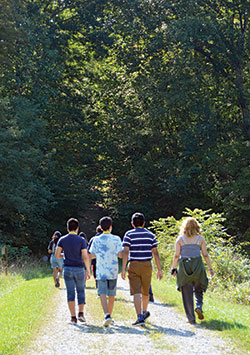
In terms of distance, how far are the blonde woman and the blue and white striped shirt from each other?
0.48 m

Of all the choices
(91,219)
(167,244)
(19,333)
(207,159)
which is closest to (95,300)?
(19,333)

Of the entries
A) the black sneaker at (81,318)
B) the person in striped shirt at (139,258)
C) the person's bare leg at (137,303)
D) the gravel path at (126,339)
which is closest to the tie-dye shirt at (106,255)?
the person in striped shirt at (139,258)

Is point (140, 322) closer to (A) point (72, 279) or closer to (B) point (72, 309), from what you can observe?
(B) point (72, 309)

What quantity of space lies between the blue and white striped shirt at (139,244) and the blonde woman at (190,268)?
48 centimetres

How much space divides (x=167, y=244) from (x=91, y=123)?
17657 mm

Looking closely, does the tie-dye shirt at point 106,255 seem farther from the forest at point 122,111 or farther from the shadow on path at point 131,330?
the forest at point 122,111

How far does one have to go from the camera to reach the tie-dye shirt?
9828mm

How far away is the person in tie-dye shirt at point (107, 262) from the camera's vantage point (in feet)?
32.2

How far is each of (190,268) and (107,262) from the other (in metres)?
1.49

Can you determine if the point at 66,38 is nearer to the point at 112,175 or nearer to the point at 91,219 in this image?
the point at 112,175

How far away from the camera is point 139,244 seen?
9.84 m

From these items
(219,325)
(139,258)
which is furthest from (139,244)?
(219,325)

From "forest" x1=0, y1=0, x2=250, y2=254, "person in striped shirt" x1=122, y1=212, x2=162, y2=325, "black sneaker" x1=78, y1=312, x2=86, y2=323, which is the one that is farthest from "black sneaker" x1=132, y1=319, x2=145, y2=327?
"forest" x1=0, y1=0, x2=250, y2=254

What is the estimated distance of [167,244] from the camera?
21.6 metres
